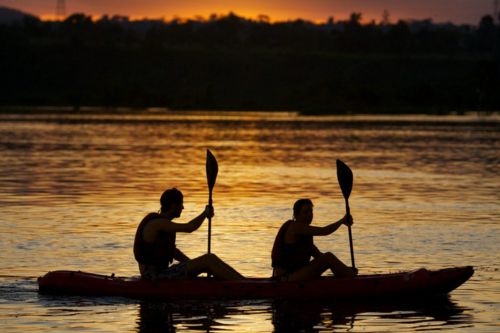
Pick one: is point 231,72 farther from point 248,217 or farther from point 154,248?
point 154,248

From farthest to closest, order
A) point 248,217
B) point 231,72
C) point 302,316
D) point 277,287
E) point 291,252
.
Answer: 1. point 231,72
2. point 248,217
3. point 291,252
4. point 277,287
5. point 302,316

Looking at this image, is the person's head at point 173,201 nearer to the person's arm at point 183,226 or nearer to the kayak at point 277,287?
the person's arm at point 183,226

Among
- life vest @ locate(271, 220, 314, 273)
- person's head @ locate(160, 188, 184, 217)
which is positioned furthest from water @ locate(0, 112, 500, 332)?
person's head @ locate(160, 188, 184, 217)

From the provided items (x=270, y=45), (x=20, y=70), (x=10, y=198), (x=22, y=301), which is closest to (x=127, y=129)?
(x=10, y=198)

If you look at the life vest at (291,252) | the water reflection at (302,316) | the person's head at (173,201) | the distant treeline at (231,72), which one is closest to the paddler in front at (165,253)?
the person's head at (173,201)

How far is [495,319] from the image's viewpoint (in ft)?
48.4

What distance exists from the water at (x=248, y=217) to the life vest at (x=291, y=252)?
511mm

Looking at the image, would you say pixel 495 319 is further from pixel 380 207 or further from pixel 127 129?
pixel 127 129

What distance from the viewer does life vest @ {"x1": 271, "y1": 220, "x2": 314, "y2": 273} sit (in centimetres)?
1577

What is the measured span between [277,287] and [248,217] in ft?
30.9

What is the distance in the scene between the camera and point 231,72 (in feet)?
530

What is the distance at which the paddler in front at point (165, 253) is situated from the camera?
15453 millimetres

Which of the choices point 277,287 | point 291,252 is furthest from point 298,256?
point 277,287

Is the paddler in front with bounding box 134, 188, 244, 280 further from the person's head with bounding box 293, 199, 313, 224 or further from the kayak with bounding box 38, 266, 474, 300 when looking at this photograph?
the person's head with bounding box 293, 199, 313, 224
